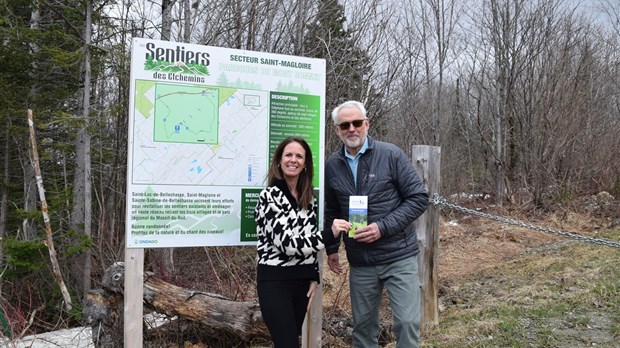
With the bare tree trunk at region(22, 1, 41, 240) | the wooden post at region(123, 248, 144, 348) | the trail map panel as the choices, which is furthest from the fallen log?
the bare tree trunk at region(22, 1, 41, 240)

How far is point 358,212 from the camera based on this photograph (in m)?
3.11

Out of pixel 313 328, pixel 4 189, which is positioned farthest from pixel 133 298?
pixel 4 189

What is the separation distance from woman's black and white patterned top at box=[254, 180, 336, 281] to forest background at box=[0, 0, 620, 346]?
5358 mm

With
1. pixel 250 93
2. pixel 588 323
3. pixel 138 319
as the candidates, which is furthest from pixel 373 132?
pixel 138 319

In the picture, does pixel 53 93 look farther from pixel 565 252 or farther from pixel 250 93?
pixel 565 252

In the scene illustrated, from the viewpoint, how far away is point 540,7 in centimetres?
1408

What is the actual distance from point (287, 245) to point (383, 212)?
2.36ft

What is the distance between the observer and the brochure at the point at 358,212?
309cm

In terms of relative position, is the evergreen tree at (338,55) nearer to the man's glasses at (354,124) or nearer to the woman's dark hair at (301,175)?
the man's glasses at (354,124)

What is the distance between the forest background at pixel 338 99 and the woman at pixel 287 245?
5266 millimetres

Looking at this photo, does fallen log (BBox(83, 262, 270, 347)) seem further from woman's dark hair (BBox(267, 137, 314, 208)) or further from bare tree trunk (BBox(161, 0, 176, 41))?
bare tree trunk (BBox(161, 0, 176, 41))

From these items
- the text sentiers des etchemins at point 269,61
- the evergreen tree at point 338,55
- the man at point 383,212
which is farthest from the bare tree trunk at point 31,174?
the man at point 383,212

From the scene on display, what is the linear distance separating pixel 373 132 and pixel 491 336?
7.57 m

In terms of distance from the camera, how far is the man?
318 centimetres
